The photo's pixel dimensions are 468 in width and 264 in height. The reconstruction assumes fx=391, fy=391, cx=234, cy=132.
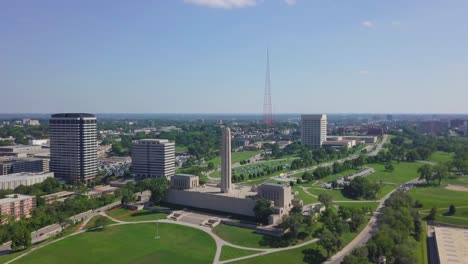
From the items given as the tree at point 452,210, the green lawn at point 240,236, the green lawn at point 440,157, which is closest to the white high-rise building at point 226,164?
the green lawn at point 240,236

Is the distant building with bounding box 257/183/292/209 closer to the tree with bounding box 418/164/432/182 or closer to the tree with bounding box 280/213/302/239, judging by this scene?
the tree with bounding box 280/213/302/239

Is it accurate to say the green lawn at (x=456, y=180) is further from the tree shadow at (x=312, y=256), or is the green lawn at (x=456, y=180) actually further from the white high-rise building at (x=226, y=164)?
the tree shadow at (x=312, y=256)

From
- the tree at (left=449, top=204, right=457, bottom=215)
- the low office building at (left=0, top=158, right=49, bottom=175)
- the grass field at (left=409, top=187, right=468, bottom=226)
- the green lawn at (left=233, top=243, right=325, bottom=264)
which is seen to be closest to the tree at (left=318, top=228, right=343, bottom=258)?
the green lawn at (left=233, top=243, right=325, bottom=264)

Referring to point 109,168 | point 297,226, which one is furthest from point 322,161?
point 297,226

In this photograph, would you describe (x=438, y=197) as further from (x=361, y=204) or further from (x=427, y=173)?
(x=361, y=204)

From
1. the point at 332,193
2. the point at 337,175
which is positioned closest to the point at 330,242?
the point at 332,193

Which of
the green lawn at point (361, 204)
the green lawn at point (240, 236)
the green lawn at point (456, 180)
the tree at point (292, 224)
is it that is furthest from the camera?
the green lawn at point (456, 180)

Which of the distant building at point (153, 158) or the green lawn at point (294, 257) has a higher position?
the distant building at point (153, 158)

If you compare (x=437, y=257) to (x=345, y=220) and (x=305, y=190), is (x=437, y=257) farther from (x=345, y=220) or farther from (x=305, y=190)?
(x=305, y=190)
